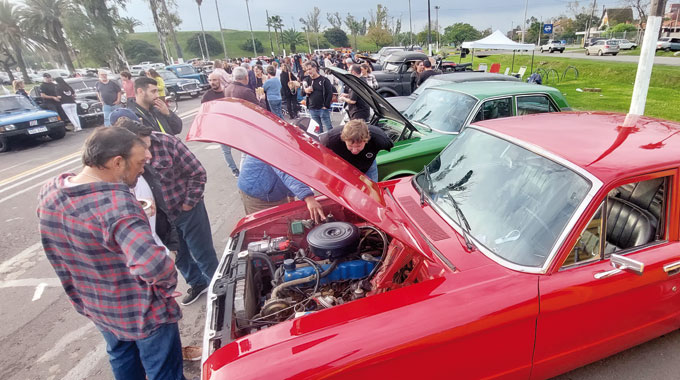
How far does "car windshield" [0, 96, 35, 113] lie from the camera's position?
976cm

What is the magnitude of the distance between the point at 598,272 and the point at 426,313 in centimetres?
103

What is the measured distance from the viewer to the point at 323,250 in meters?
2.25

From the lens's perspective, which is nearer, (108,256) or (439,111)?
(108,256)

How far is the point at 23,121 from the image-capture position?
30.4ft

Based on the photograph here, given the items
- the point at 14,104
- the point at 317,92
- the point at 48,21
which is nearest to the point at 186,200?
the point at 317,92

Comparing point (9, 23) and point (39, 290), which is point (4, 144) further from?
point (9, 23)

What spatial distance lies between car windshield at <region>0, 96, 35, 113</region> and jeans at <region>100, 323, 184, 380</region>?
11679 mm

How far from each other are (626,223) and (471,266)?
52.4 inches

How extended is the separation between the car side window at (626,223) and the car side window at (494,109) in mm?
2470

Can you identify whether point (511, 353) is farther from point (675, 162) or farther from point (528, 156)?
point (675, 162)

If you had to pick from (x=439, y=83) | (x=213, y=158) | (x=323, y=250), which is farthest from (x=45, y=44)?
(x=323, y=250)

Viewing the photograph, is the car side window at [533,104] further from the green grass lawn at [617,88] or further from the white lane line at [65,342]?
the green grass lawn at [617,88]

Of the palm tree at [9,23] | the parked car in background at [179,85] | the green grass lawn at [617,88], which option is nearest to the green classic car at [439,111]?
the green grass lawn at [617,88]

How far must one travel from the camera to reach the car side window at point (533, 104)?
492 cm
